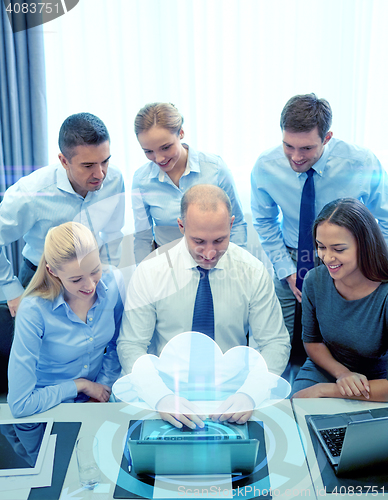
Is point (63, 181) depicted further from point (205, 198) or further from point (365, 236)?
point (365, 236)

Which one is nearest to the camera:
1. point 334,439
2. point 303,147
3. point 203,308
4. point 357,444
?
point 357,444

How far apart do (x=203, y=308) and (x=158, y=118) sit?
0.56m

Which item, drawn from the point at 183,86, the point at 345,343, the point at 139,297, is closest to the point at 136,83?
the point at 183,86

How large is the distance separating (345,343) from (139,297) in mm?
563

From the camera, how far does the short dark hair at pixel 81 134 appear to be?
1.16 m

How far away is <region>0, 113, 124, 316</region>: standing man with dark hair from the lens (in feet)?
3.96

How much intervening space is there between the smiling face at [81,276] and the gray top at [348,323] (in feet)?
1.87

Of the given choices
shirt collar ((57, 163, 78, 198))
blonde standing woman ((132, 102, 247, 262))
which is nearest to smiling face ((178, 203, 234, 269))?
blonde standing woman ((132, 102, 247, 262))

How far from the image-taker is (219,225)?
3.43 feet

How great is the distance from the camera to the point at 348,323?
3.66ft

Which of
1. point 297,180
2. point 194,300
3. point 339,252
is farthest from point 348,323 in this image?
point 297,180

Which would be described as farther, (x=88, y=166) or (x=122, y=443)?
(x=88, y=166)

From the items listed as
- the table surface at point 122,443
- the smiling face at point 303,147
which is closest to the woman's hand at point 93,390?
the table surface at point 122,443

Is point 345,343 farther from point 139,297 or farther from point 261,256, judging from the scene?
point 139,297
